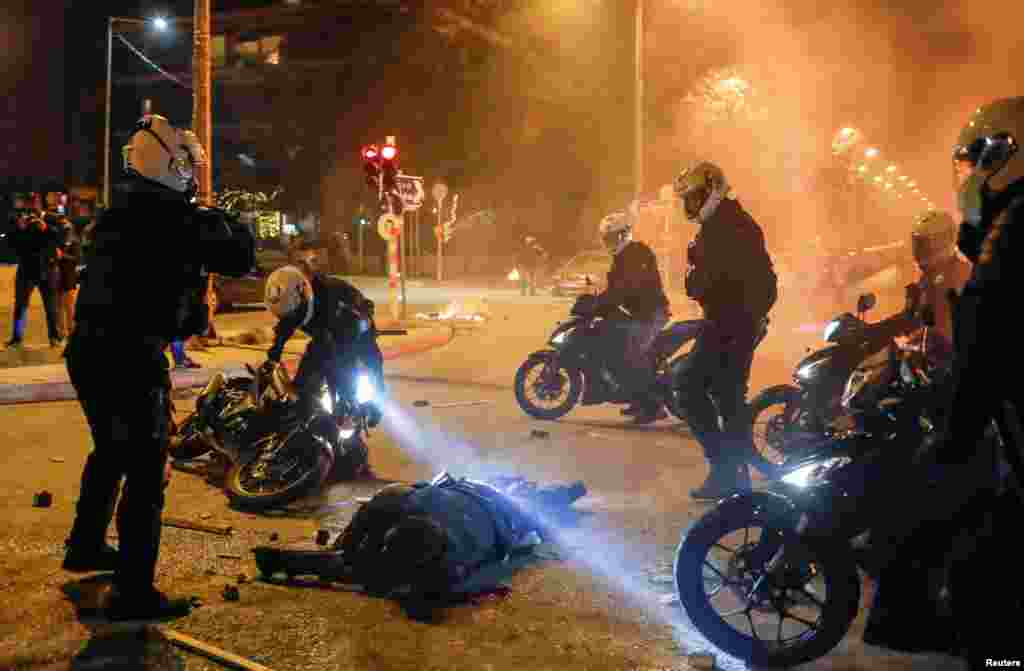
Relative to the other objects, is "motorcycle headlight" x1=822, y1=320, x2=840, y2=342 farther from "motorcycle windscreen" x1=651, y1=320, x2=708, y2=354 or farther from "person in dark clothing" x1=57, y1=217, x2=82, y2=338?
"person in dark clothing" x1=57, y1=217, x2=82, y2=338

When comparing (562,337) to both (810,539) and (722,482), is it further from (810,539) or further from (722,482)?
(810,539)

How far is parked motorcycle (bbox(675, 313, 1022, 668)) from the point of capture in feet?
13.3

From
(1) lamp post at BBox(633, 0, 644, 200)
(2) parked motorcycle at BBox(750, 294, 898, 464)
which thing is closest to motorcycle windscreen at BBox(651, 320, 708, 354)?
(2) parked motorcycle at BBox(750, 294, 898, 464)

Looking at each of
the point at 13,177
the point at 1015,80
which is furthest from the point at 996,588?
the point at 13,177

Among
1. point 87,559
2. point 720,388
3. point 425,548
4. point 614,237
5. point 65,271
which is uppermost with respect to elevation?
point 614,237

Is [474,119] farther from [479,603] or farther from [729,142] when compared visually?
[479,603]

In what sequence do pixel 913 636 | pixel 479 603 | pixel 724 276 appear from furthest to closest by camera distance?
pixel 724 276 → pixel 479 603 → pixel 913 636

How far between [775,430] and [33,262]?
10.7 meters

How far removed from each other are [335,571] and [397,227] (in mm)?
14345

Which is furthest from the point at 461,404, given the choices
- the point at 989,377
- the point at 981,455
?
the point at 989,377

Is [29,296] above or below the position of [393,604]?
above

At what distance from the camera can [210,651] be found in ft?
13.9

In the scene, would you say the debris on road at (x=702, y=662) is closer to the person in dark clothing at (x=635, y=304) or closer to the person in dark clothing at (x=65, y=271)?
the person in dark clothing at (x=635, y=304)

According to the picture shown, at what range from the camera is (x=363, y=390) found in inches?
296
